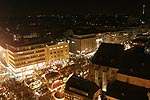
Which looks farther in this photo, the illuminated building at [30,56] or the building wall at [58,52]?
the building wall at [58,52]

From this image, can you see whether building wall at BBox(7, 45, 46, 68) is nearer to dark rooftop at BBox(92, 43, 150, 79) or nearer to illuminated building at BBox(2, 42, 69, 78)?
illuminated building at BBox(2, 42, 69, 78)

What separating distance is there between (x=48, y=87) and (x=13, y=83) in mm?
11467

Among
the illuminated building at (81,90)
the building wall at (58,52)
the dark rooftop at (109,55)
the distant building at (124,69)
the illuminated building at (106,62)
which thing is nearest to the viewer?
the distant building at (124,69)

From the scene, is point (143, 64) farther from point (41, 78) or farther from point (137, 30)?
point (137, 30)

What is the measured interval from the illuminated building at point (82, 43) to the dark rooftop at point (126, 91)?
50.7 meters

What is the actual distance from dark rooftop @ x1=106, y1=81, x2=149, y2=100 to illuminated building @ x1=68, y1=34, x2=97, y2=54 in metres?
50.7

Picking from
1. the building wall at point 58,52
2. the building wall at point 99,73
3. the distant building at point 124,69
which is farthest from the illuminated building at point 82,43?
the distant building at point 124,69

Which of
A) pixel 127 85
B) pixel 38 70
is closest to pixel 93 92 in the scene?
pixel 127 85

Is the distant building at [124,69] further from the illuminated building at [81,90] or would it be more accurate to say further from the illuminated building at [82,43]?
the illuminated building at [82,43]

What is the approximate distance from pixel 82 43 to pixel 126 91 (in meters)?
53.4

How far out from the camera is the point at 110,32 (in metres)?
103

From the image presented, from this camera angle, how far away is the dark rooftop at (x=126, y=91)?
33.2 meters

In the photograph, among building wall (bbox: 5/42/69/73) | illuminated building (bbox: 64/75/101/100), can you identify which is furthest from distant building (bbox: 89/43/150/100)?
building wall (bbox: 5/42/69/73)

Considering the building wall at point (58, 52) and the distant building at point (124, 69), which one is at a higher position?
the distant building at point (124, 69)
